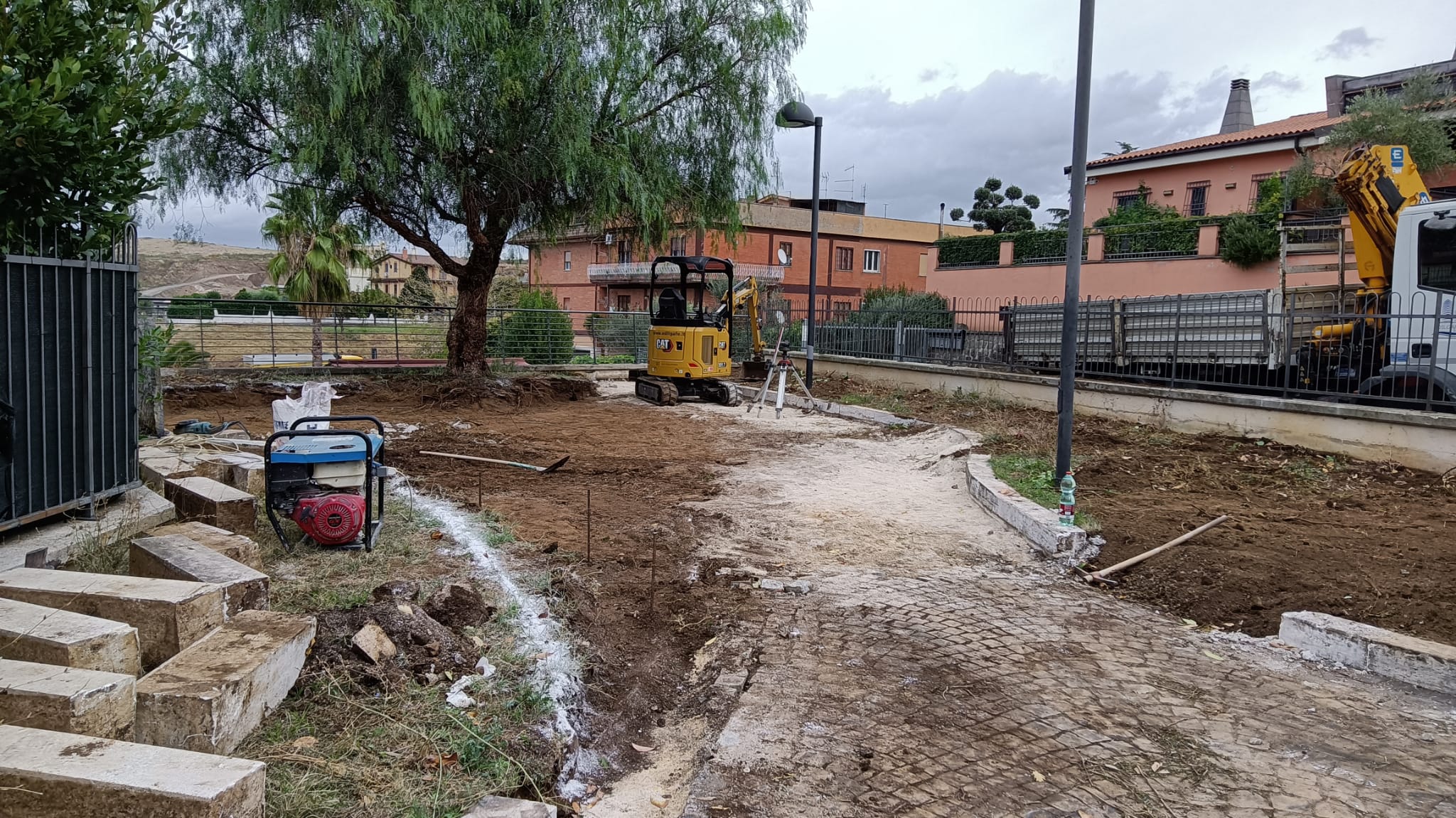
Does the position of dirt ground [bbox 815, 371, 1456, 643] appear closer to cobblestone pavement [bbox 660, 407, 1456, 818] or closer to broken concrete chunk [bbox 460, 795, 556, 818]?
cobblestone pavement [bbox 660, 407, 1456, 818]

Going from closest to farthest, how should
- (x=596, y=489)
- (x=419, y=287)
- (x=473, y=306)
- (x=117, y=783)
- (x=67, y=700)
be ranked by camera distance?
(x=117, y=783) → (x=67, y=700) → (x=596, y=489) → (x=473, y=306) → (x=419, y=287)

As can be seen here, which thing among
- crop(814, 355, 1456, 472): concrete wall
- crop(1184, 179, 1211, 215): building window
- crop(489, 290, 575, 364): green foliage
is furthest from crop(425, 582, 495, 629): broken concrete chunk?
crop(1184, 179, 1211, 215): building window

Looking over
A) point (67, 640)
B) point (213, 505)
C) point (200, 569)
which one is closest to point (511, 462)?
point (213, 505)

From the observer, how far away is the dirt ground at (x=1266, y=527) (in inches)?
216

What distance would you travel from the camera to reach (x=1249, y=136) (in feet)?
97.1

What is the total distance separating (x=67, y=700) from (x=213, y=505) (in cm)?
326

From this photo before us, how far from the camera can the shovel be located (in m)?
9.45

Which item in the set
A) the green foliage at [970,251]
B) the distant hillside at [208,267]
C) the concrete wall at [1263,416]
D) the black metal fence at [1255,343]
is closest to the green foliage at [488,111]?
the black metal fence at [1255,343]

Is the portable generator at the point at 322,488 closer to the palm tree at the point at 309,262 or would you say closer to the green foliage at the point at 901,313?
the green foliage at the point at 901,313

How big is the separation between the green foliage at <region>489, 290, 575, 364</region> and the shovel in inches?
466

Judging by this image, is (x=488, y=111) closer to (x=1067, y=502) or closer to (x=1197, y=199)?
(x=1067, y=502)

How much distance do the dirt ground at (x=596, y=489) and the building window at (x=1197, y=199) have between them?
24553mm

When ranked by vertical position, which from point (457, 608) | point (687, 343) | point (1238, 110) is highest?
point (1238, 110)

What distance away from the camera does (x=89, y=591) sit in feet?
12.4
